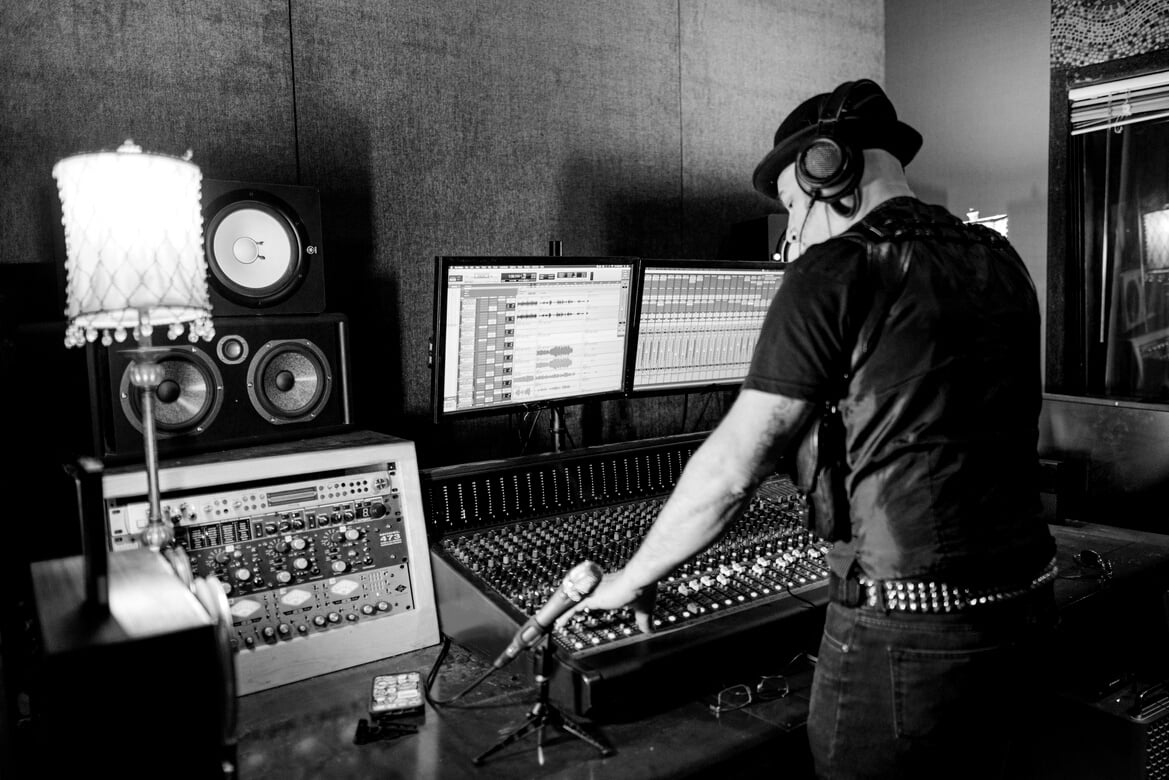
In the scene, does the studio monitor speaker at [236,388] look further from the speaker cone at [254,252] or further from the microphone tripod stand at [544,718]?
the microphone tripod stand at [544,718]

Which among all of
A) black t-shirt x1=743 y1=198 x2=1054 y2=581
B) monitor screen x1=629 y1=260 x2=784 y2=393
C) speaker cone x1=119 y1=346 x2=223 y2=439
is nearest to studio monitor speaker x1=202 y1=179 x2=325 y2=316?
speaker cone x1=119 y1=346 x2=223 y2=439

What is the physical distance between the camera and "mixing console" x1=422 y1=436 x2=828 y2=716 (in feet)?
4.34

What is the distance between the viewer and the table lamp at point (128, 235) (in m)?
1.17

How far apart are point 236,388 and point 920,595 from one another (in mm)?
1207

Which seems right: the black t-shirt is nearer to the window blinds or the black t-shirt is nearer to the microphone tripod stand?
the microphone tripod stand

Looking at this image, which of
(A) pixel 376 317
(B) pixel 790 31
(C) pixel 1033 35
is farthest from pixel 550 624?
(C) pixel 1033 35

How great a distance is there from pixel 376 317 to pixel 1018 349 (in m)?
1.44

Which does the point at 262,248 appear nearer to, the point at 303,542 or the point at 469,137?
the point at 303,542

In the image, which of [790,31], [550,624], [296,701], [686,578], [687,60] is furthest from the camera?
[790,31]

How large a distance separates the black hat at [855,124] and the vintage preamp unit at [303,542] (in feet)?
2.93

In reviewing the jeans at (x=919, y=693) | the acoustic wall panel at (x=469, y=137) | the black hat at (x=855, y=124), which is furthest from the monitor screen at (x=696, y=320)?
the jeans at (x=919, y=693)

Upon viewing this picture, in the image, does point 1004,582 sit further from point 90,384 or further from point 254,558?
point 90,384

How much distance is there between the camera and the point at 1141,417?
2338mm

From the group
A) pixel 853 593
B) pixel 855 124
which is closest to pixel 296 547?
pixel 853 593
